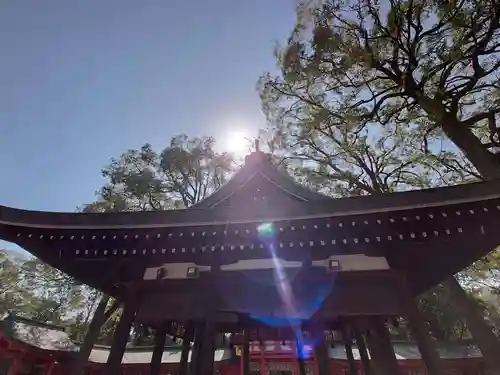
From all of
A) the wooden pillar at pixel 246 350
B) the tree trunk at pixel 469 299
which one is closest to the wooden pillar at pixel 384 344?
the wooden pillar at pixel 246 350

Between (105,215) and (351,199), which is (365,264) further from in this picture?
(105,215)

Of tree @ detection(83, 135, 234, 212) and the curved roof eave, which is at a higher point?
tree @ detection(83, 135, 234, 212)

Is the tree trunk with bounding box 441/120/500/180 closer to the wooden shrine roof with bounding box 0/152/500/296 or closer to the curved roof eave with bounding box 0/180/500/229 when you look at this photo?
the wooden shrine roof with bounding box 0/152/500/296

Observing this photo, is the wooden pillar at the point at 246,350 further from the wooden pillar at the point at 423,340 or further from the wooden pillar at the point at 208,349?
the wooden pillar at the point at 423,340

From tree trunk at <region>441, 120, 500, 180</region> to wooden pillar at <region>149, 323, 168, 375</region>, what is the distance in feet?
28.7

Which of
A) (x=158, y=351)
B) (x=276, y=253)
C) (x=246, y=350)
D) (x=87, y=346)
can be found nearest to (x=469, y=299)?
(x=246, y=350)

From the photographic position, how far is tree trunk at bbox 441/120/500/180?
28.8 feet

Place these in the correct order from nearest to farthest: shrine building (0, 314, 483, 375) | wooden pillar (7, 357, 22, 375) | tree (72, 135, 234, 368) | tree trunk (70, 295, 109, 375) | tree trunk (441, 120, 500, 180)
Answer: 1. tree trunk (70, 295, 109, 375)
2. tree trunk (441, 120, 500, 180)
3. wooden pillar (7, 357, 22, 375)
4. shrine building (0, 314, 483, 375)
5. tree (72, 135, 234, 368)

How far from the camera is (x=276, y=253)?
5.24 metres

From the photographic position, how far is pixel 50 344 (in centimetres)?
1144

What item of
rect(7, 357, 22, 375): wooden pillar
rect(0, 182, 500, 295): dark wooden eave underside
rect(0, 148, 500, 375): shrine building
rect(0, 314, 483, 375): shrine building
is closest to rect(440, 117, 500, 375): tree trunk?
rect(0, 314, 483, 375): shrine building

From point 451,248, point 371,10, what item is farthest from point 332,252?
point 371,10

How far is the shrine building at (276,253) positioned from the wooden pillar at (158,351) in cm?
169

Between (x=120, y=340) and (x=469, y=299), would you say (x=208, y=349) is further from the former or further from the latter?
(x=469, y=299)
